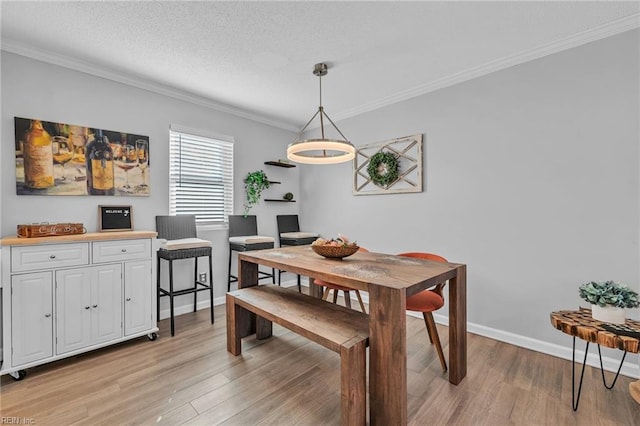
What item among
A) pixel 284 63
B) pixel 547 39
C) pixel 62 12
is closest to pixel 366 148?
pixel 284 63

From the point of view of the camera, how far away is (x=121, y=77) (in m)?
2.81

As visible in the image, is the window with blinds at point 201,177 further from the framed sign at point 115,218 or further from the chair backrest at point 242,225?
the framed sign at point 115,218

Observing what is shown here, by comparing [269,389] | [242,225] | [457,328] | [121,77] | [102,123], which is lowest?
[269,389]

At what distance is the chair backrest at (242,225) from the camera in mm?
3703

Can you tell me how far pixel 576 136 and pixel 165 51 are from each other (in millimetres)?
3525

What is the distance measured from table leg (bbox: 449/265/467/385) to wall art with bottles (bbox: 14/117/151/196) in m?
3.14

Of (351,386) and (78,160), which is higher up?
(78,160)

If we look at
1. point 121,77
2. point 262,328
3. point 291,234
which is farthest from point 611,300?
point 121,77

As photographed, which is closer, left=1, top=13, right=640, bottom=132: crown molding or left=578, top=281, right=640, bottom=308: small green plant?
left=578, top=281, right=640, bottom=308: small green plant

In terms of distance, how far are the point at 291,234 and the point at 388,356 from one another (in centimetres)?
269

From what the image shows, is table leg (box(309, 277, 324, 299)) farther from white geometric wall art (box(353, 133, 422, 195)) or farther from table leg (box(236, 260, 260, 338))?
white geometric wall art (box(353, 133, 422, 195))

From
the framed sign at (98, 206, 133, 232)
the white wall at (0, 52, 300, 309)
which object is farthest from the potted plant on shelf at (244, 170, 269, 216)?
the framed sign at (98, 206, 133, 232)

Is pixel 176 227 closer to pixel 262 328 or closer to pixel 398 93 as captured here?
pixel 262 328

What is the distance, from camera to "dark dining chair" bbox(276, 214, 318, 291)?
3980 millimetres
